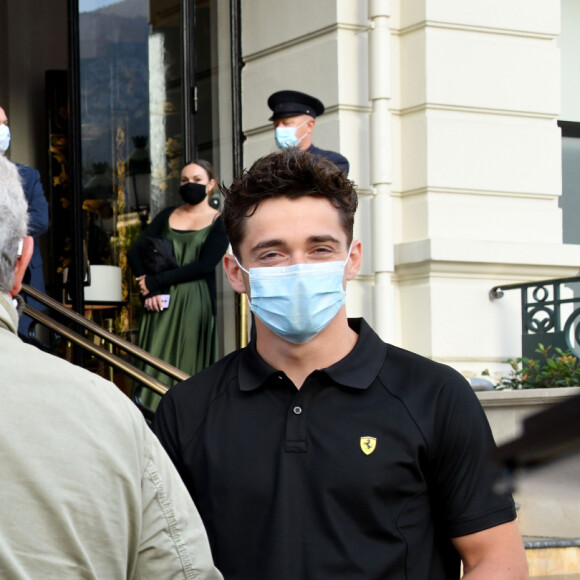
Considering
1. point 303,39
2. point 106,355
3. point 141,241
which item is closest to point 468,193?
point 303,39

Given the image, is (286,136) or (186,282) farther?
(186,282)

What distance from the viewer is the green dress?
7.18 meters

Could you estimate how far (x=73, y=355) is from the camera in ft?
25.6

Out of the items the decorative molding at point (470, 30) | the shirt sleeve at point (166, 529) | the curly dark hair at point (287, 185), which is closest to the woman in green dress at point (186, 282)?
the decorative molding at point (470, 30)

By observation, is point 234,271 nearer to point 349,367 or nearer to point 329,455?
point 349,367

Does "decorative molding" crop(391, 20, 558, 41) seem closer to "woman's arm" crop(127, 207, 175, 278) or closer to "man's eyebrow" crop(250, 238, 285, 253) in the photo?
"woman's arm" crop(127, 207, 175, 278)

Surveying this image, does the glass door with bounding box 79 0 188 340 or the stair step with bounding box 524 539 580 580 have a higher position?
the glass door with bounding box 79 0 188 340

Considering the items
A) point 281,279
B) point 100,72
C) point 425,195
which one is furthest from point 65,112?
point 281,279

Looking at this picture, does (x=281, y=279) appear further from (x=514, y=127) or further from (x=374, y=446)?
(x=514, y=127)

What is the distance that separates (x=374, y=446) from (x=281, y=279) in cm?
54

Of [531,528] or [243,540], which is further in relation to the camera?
[531,528]

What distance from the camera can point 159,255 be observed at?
718cm

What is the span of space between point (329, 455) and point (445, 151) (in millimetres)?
5768

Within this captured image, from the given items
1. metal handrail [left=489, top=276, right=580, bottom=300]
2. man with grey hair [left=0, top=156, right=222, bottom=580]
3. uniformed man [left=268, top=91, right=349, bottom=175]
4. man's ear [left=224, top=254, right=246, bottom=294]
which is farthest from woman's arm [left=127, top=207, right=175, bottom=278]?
man with grey hair [left=0, top=156, right=222, bottom=580]
